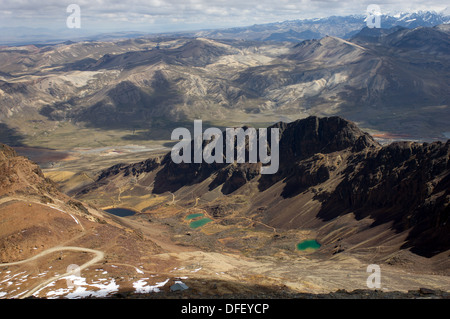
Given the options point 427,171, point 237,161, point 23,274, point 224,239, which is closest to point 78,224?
point 23,274

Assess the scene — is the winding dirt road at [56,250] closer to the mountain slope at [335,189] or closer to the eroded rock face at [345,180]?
the mountain slope at [335,189]

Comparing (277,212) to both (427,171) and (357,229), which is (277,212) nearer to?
(357,229)

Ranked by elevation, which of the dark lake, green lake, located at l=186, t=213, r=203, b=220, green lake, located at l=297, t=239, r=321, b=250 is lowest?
the dark lake

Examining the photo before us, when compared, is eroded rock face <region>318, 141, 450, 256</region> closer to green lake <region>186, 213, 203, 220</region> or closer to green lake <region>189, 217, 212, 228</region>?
green lake <region>189, 217, 212, 228</region>

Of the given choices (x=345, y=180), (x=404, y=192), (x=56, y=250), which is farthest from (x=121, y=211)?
(x=404, y=192)

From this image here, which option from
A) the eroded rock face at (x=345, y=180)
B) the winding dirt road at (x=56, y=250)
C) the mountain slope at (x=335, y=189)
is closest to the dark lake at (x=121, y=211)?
the mountain slope at (x=335, y=189)

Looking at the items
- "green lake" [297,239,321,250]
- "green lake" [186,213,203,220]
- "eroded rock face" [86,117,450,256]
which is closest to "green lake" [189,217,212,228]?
"green lake" [186,213,203,220]

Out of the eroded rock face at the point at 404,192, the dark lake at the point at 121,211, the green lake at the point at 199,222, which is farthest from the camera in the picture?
the dark lake at the point at 121,211

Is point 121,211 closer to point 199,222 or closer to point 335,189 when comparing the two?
point 199,222
